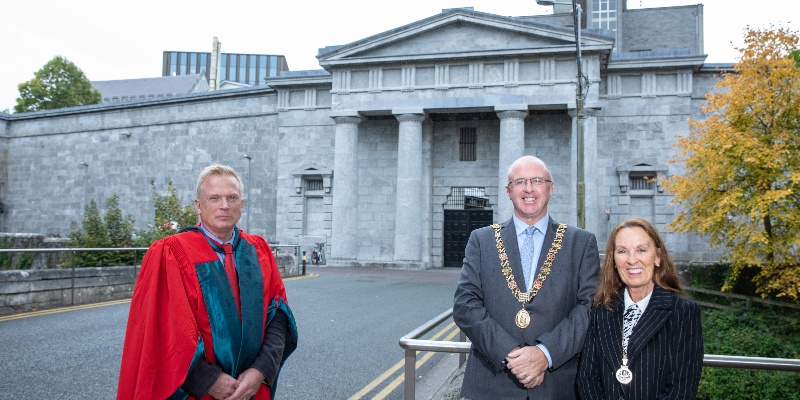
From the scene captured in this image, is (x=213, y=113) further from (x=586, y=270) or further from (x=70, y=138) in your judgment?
(x=586, y=270)

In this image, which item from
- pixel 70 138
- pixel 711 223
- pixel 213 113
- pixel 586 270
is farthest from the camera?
pixel 70 138

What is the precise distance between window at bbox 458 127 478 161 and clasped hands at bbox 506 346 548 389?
29900 millimetres

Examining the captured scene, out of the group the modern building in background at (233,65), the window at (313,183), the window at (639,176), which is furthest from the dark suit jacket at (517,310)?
the modern building in background at (233,65)

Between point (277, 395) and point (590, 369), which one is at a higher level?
point (590, 369)

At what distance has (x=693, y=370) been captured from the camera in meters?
3.08

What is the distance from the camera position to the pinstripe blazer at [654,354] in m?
3.09

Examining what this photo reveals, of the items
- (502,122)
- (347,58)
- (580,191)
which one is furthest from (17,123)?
(580,191)

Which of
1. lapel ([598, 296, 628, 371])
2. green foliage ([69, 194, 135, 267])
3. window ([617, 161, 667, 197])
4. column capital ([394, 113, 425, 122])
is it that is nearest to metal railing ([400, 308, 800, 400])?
lapel ([598, 296, 628, 371])

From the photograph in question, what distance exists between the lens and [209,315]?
3400 mm

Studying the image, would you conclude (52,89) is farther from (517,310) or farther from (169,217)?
(517,310)

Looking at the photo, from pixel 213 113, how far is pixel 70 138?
1324 centimetres

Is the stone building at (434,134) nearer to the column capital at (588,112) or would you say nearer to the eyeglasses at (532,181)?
the column capital at (588,112)

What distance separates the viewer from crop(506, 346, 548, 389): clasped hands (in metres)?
3.21

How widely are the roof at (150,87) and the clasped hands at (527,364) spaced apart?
74236mm
